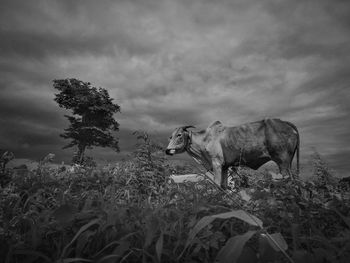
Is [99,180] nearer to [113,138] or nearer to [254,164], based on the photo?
[254,164]

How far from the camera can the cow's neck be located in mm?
8578

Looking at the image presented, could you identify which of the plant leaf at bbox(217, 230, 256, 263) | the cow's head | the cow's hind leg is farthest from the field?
the cow's head

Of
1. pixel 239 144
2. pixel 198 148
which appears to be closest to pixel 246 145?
pixel 239 144

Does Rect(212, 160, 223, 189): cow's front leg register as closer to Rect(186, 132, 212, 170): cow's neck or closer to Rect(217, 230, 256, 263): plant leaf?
Rect(186, 132, 212, 170): cow's neck

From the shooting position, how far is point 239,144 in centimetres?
762

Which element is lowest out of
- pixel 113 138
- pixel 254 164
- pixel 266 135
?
pixel 254 164

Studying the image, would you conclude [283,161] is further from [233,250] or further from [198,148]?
[233,250]

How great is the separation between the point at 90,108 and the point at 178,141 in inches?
1356

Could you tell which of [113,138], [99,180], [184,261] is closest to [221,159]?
[99,180]

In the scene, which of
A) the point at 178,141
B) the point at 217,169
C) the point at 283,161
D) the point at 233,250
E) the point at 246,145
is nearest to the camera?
the point at 233,250

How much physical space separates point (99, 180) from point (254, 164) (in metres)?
4.87

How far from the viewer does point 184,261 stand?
1.51 meters

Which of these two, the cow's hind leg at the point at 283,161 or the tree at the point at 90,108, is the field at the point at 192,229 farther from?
the tree at the point at 90,108

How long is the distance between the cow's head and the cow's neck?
190 millimetres
